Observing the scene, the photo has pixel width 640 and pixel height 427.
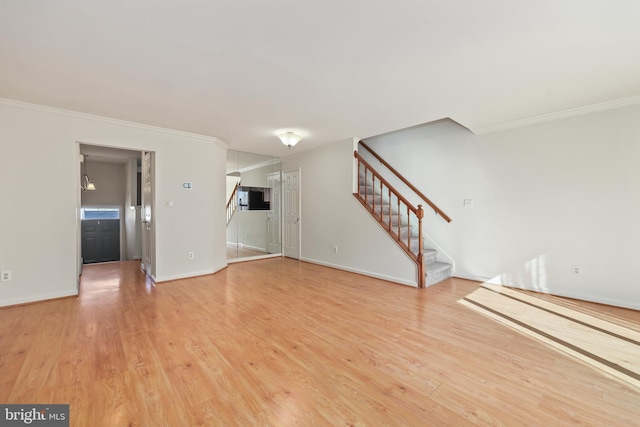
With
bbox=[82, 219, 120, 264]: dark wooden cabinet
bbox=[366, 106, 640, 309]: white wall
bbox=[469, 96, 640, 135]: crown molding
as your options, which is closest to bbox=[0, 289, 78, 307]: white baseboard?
bbox=[82, 219, 120, 264]: dark wooden cabinet

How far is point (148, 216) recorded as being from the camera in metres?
4.90

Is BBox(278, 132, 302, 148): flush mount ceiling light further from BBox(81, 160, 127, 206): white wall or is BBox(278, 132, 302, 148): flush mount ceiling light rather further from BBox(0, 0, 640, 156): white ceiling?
BBox(81, 160, 127, 206): white wall

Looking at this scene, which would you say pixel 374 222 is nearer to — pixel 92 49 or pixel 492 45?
pixel 492 45

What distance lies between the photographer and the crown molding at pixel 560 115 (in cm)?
325

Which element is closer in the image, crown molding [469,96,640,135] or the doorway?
crown molding [469,96,640,135]

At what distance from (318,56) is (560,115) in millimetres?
3653

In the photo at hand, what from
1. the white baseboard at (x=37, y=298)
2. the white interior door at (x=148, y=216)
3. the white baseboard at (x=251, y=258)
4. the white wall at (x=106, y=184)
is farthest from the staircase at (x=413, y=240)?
the white wall at (x=106, y=184)

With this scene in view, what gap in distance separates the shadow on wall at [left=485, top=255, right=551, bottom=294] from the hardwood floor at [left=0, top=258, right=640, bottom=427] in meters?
0.60

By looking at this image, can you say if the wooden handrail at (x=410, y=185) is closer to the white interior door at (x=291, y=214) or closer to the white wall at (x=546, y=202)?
the white wall at (x=546, y=202)

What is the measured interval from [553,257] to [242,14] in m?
4.82

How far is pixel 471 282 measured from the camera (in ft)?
14.4

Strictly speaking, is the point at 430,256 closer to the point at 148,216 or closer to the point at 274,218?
the point at 274,218

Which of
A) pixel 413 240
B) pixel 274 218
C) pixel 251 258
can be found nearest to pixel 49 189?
pixel 251 258

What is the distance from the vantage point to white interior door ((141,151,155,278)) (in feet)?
14.7
